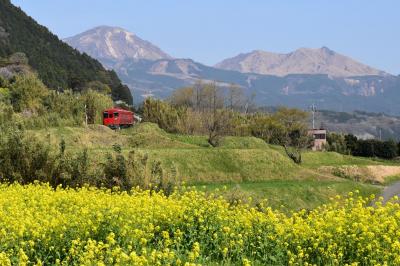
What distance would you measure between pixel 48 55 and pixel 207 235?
397 ft

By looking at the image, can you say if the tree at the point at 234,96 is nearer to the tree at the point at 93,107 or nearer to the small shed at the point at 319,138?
the small shed at the point at 319,138

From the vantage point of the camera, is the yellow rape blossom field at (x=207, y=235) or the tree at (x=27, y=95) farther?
the tree at (x=27, y=95)

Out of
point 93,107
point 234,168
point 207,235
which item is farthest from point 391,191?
point 207,235

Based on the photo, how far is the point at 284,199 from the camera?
35.2 metres

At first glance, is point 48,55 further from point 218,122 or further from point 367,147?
point 218,122

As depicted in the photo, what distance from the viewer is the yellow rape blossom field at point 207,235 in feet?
31.9

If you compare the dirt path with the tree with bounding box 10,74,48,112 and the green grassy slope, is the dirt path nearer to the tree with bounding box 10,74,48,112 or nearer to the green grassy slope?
the green grassy slope

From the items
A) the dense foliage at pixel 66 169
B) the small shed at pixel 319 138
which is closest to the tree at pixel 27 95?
the dense foliage at pixel 66 169

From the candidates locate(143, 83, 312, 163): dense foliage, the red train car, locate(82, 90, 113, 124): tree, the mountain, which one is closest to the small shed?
locate(143, 83, 312, 163): dense foliage

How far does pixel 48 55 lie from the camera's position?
4958 inches

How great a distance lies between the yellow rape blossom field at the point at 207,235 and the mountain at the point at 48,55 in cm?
9861

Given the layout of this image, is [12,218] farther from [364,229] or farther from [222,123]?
[222,123]

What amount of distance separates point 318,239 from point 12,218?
560cm

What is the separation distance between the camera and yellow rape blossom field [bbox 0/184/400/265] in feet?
31.9
